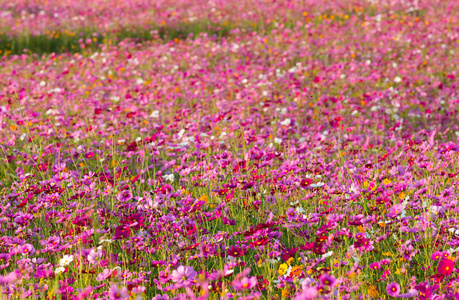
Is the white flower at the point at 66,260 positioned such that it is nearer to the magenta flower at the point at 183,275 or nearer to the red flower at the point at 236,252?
the magenta flower at the point at 183,275

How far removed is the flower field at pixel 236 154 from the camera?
2426 millimetres

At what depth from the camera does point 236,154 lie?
4465mm

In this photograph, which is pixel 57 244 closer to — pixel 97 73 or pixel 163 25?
pixel 97 73

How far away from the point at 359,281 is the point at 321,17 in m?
10.2

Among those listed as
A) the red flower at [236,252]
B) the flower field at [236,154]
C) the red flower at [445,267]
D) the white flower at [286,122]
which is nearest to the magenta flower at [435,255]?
the flower field at [236,154]

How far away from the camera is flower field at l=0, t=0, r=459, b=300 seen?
2426 mm

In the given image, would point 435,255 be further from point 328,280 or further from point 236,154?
point 236,154

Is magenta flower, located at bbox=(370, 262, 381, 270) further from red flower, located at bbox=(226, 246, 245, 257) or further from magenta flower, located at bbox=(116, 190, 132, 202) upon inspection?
magenta flower, located at bbox=(116, 190, 132, 202)

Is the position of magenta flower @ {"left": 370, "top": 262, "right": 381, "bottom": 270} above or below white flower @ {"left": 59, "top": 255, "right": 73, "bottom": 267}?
below

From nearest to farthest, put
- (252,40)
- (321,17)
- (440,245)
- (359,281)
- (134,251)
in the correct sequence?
(359,281) → (440,245) → (134,251) → (252,40) → (321,17)

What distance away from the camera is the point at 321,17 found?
11.5 meters

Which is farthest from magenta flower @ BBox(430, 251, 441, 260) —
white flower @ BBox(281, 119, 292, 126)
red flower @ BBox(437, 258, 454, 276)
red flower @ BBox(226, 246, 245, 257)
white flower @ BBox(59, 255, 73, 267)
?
white flower @ BBox(281, 119, 292, 126)

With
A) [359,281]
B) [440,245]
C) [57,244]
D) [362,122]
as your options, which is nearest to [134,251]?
[57,244]

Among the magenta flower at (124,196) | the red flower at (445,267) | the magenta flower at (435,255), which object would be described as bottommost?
the magenta flower at (124,196)
